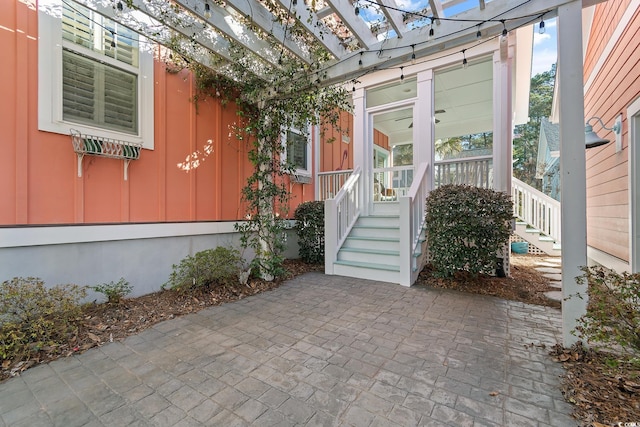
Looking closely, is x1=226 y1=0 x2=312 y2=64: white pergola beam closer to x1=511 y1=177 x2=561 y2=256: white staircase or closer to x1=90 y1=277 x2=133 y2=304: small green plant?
x1=90 y1=277 x2=133 y2=304: small green plant

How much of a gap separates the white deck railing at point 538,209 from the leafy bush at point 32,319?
8.35 metres

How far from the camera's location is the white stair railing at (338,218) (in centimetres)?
496

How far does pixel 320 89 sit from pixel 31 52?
3304mm

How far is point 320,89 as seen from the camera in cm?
423

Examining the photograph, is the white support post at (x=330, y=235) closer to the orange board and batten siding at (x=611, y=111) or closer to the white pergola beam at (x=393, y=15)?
the white pergola beam at (x=393, y=15)

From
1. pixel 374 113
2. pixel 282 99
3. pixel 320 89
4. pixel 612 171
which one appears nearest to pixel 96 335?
pixel 282 99

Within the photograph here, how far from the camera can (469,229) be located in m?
3.84

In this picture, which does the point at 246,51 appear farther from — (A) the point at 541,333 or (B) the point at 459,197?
(A) the point at 541,333

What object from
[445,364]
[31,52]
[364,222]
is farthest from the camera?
[364,222]

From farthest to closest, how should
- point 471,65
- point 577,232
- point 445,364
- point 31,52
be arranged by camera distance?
point 471,65
point 31,52
point 577,232
point 445,364

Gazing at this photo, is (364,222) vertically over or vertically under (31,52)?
under

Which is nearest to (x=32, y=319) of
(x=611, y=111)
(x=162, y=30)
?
(x=162, y=30)

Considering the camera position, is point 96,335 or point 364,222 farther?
point 364,222

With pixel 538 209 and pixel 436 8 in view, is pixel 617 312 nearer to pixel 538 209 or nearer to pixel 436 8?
pixel 436 8
